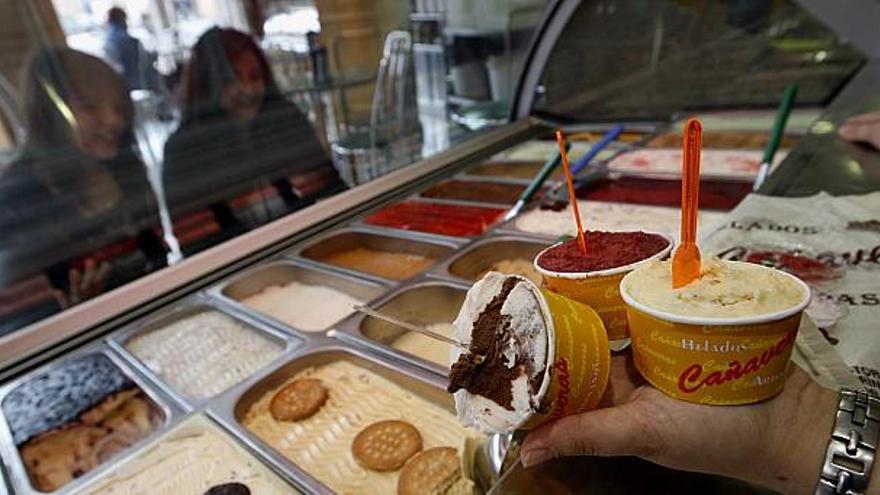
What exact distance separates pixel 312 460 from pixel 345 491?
155mm

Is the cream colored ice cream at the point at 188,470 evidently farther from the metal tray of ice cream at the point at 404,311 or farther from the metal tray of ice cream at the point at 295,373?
the metal tray of ice cream at the point at 404,311

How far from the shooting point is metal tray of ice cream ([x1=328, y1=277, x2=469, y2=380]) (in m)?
1.67

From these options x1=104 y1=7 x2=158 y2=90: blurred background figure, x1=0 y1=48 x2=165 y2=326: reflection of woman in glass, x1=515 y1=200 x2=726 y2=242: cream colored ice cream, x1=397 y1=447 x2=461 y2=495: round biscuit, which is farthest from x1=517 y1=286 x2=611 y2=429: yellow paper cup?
x1=104 y1=7 x2=158 y2=90: blurred background figure

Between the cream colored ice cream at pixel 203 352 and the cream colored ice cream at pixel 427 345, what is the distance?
16.7 inches

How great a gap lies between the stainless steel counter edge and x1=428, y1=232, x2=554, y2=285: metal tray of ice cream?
0.59 metres

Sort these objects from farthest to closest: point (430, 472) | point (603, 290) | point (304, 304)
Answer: point (304, 304)
point (430, 472)
point (603, 290)

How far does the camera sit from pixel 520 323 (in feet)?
2.32

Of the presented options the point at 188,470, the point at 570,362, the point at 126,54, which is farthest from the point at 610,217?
the point at 126,54

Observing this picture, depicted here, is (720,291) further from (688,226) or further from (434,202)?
(434,202)

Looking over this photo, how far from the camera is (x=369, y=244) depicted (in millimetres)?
2398

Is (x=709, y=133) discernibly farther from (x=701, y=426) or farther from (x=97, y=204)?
(x=97, y=204)

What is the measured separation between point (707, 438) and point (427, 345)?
1027 mm

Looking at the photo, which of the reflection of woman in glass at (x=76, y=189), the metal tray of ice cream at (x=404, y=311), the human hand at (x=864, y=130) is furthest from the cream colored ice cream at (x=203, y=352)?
the human hand at (x=864, y=130)

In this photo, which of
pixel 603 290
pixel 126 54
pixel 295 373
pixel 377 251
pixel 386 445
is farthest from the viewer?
pixel 126 54
